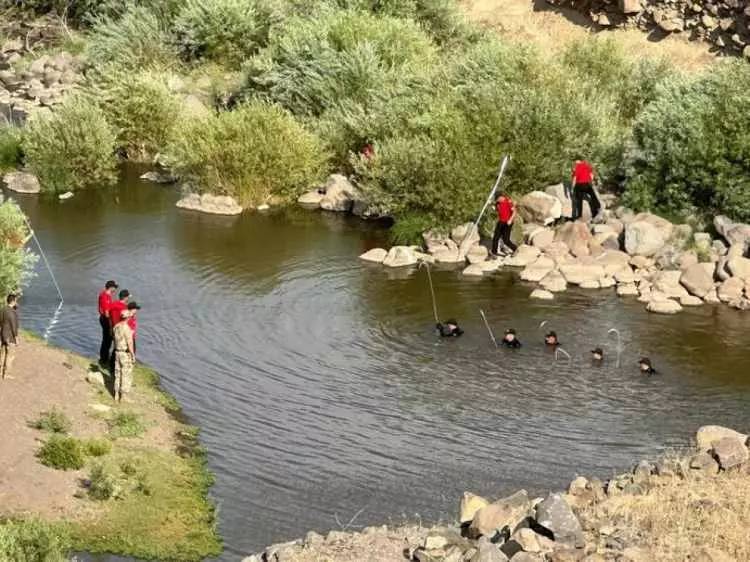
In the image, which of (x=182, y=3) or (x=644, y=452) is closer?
(x=644, y=452)

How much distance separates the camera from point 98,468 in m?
21.4

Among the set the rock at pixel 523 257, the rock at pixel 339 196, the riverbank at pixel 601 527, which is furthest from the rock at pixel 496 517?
the rock at pixel 339 196

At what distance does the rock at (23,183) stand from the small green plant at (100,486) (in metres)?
29.7

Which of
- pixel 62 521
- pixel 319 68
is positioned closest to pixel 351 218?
pixel 319 68

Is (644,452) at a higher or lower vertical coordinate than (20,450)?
lower

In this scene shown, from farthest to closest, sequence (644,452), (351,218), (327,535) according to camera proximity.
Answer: (351,218)
(644,452)
(327,535)

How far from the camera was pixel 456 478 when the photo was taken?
23.3 metres

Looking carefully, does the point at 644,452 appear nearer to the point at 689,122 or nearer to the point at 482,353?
the point at 482,353

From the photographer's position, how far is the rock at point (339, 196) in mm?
46375

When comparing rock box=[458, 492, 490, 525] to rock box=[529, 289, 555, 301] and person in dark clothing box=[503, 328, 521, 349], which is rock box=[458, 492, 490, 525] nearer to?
person in dark clothing box=[503, 328, 521, 349]

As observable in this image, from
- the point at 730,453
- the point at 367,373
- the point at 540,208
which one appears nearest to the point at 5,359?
the point at 367,373

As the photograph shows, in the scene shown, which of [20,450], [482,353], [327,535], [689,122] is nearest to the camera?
[327,535]

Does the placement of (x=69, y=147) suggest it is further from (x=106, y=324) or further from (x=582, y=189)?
(x=106, y=324)

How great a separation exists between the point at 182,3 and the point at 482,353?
44694 millimetres
